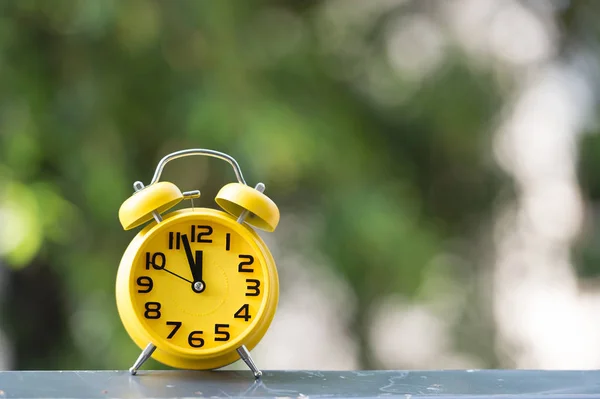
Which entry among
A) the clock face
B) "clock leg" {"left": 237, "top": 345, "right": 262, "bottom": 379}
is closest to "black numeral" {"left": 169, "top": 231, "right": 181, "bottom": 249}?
the clock face

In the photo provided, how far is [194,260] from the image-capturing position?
0.78 metres

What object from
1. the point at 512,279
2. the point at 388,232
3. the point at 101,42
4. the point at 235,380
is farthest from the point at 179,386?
the point at 512,279

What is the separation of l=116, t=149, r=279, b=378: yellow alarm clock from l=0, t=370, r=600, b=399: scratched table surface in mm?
27

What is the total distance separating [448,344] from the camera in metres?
2.32

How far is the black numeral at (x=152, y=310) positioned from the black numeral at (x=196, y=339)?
0.14 ft

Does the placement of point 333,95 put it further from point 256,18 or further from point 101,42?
point 101,42

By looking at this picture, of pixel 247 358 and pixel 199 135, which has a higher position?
pixel 199 135

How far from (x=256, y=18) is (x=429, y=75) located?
1.83 feet

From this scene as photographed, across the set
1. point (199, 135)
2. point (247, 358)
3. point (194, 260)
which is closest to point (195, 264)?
point (194, 260)

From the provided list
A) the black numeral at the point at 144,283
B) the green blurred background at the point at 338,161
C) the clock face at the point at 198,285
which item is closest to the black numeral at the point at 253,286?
the clock face at the point at 198,285

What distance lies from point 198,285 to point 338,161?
4.65 feet

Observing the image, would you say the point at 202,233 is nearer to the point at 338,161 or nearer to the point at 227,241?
the point at 227,241

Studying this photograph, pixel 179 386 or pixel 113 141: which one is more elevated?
pixel 113 141

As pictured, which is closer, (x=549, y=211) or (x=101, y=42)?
(x=101, y=42)
